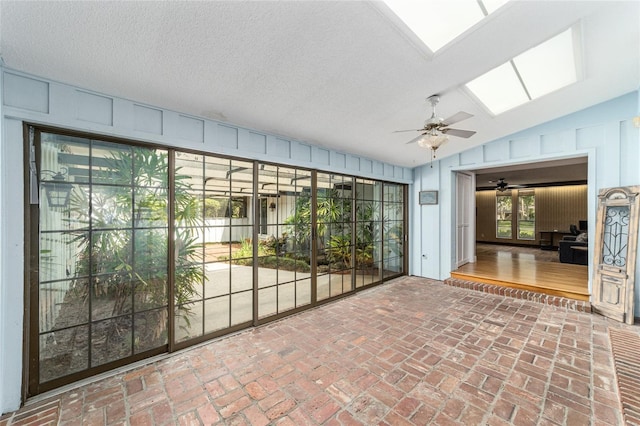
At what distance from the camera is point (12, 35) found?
65.3 inches

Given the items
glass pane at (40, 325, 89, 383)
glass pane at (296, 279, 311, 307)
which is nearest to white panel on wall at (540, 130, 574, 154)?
glass pane at (296, 279, 311, 307)

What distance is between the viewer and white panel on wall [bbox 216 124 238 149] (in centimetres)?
311

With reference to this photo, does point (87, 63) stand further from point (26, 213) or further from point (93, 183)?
point (26, 213)

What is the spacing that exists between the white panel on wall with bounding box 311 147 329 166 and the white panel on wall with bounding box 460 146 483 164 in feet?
10.5

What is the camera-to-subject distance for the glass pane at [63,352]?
Result: 2.21 meters

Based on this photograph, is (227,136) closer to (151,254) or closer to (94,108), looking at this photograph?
(94,108)

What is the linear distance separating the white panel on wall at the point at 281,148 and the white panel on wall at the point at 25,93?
7.04 ft

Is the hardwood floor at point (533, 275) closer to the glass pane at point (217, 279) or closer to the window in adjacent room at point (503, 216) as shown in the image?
the glass pane at point (217, 279)

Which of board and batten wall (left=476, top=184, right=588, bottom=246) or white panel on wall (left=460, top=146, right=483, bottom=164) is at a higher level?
white panel on wall (left=460, top=146, right=483, bottom=164)

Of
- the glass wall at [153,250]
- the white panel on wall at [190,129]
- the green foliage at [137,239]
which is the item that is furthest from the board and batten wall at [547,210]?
the green foliage at [137,239]

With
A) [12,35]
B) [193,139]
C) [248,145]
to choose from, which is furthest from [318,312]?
[12,35]

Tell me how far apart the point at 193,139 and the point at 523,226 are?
42.8ft

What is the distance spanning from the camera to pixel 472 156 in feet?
17.9

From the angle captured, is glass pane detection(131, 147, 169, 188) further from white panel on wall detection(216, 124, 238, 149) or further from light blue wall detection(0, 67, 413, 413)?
white panel on wall detection(216, 124, 238, 149)
